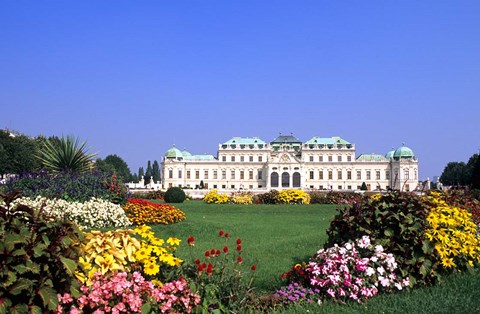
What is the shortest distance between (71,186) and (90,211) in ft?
6.64

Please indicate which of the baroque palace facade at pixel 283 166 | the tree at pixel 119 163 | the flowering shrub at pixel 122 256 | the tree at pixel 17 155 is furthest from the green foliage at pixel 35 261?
the tree at pixel 119 163

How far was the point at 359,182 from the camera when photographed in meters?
89.2

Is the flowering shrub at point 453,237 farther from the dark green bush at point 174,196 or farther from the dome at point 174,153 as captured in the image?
the dome at point 174,153

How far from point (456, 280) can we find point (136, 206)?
31.5 ft

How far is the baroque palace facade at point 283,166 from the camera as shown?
86.6 metres

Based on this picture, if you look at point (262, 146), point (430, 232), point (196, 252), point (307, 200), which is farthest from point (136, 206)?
point (262, 146)

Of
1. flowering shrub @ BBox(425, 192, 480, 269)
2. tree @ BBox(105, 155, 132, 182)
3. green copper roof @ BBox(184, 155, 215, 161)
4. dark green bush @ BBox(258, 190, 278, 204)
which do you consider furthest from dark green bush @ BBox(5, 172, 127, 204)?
green copper roof @ BBox(184, 155, 215, 161)

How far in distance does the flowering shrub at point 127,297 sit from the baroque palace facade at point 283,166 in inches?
3228

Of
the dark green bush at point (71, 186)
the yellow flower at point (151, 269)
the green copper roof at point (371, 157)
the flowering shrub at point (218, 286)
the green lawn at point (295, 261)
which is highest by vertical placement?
the green copper roof at point (371, 157)

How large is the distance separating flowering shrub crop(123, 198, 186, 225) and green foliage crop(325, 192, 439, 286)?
7.56 metres

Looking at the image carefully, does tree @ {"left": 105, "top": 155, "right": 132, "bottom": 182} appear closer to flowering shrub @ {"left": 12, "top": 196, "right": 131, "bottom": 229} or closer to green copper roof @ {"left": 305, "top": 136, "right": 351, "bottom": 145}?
green copper roof @ {"left": 305, "top": 136, "right": 351, "bottom": 145}

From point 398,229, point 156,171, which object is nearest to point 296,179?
point 156,171

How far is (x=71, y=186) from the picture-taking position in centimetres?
1358

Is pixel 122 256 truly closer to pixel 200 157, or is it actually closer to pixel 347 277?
pixel 347 277
